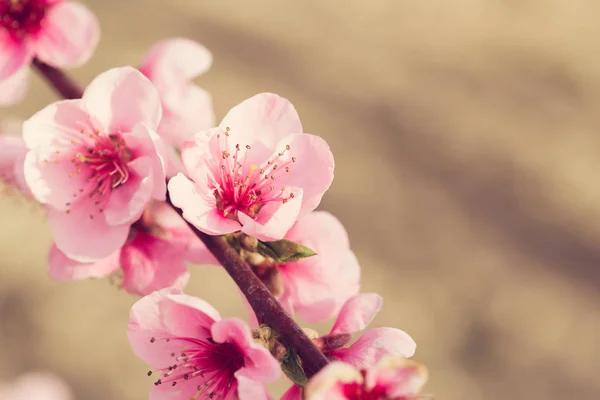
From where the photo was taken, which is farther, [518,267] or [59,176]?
[518,267]

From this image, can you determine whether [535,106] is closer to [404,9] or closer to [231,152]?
[404,9]

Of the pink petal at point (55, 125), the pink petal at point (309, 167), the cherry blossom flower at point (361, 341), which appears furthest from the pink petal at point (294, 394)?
the pink petal at point (55, 125)

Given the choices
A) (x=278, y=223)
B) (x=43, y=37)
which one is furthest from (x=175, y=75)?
(x=278, y=223)

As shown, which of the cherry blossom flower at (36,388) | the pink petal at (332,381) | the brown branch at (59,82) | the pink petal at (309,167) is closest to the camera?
the pink petal at (332,381)

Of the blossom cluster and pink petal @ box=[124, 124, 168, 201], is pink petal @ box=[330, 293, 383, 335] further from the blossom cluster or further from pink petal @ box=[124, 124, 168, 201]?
pink petal @ box=[124, 124, 168, 201]

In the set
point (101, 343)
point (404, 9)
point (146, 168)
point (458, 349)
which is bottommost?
point (101, 343)

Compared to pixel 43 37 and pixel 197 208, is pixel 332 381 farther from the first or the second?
pixel 43 37

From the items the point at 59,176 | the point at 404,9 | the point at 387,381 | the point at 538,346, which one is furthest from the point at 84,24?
the point at 538,346

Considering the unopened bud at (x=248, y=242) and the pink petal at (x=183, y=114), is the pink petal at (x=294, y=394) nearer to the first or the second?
the unopened bud at (x=248, y=242)
